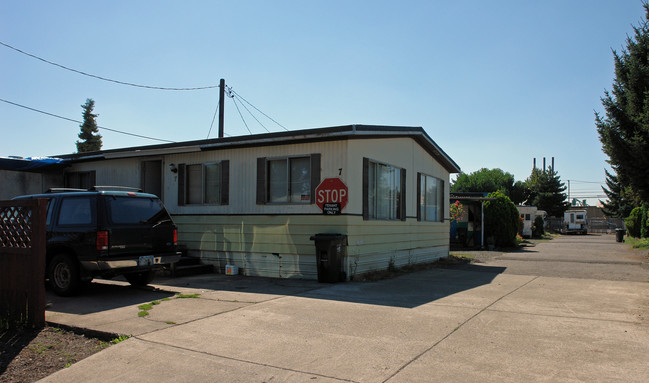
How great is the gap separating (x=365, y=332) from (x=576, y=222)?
49.6 metres

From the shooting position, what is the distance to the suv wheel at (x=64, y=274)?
8.19 meters

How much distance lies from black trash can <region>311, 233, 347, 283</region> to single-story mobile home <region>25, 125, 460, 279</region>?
349 mm

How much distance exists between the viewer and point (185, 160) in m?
13.1

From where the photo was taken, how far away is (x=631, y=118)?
17578mm

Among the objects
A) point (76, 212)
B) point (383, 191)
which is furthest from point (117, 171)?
point (383, 191)

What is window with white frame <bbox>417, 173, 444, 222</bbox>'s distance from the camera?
48.6 ft

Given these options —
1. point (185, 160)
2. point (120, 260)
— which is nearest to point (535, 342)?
point (120, 260)

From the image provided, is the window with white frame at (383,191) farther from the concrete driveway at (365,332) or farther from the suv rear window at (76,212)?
the suv rear window at (76,212)

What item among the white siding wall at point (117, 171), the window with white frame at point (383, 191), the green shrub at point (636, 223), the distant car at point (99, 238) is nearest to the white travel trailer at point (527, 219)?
the green shrub at point (636, 223)

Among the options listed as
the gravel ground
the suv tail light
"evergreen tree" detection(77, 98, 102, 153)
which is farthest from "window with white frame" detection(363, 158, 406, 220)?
"evergreen tree" detection(77, 98, 102, 153)

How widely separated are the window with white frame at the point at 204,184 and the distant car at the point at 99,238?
133 inches

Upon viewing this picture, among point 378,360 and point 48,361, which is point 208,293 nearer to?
point 48,361

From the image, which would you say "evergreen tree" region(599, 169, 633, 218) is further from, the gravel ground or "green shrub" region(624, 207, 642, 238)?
the gravel ground

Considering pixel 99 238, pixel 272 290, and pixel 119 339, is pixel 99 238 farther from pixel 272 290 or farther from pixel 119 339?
pixel 272 290
